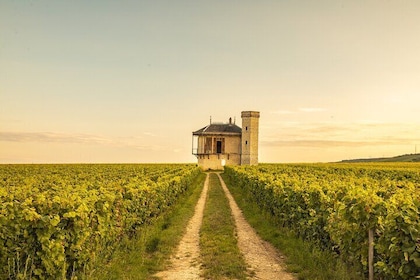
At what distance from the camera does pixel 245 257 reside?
1231 centimetres

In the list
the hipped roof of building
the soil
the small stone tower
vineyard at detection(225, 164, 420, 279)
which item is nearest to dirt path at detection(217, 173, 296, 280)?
the soil

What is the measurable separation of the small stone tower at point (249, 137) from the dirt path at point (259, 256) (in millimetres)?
61806

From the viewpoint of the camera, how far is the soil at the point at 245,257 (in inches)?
419

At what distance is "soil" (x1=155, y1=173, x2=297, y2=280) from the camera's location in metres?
10.6

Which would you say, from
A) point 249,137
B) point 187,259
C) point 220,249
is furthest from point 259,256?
point 249,137

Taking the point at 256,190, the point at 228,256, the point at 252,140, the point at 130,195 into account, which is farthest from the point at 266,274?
the point at 252,140

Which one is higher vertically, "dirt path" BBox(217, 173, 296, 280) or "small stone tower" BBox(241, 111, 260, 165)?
"small stone tower" BBox(241, 111, 260, 165)

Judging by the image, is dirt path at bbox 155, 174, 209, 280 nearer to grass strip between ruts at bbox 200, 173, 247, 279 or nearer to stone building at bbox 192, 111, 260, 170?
grass strip between ruts at bbox 200, 173, 247, 279

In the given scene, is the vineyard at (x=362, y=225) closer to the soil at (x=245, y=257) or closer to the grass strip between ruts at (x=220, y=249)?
the soil at (x=245, y=257)

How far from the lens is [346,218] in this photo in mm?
9773

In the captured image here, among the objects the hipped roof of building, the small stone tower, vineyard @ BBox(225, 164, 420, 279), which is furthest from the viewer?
the hipped roof of building

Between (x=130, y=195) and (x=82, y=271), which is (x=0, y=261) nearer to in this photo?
(x=82, y=271)

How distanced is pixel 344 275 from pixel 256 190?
46.0 feet

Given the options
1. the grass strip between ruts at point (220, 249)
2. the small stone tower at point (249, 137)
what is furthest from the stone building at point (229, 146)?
the grass strip between ruts at point (220, 249)
